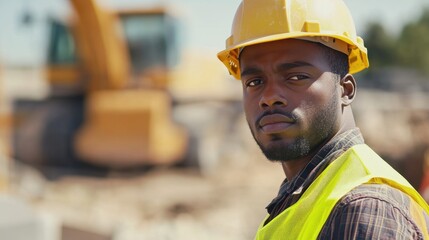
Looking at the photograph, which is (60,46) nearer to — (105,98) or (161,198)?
(105,98)

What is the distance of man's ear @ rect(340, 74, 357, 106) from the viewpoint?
1523 mm

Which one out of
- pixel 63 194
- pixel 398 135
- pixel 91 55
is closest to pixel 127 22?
pixel 91 55

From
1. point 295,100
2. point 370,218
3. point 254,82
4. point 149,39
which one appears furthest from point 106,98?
point 370,218

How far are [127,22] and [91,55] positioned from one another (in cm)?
118

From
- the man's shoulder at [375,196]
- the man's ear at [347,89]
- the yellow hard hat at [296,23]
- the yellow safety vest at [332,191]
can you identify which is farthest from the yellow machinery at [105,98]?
the man's shoulder at [375,196]

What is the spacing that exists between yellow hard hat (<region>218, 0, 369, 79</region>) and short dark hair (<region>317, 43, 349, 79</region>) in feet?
0.05

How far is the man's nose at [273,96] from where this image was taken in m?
1.45

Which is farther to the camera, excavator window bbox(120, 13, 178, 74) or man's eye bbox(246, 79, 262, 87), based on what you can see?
excavator window bbox(120, 13, 178, 74)

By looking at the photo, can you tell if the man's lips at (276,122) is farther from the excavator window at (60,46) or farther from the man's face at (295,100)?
the excavator window at (60,46)

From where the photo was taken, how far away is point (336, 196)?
116 centimetres

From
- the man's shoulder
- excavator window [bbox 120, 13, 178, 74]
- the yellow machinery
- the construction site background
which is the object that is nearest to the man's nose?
the man's shoulder

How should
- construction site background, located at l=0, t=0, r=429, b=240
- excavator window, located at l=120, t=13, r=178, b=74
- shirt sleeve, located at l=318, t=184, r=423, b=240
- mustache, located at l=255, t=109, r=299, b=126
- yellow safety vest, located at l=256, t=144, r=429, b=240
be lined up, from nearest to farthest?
1. shirt sleeve, located at l=318, t=184, r=423, b=240
2. yellow safety vest, located at l=256, t=144, r=429, b=240
3. mustache, located at l=255, t=109, r=299, b=126
4. construction site background, located at l=0, t=0, r=429, b=240
5. excavator window, located at l=120, t=13, r=178, b=74

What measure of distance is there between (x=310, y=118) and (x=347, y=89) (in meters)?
0.18

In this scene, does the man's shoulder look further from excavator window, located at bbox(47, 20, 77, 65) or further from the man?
excavator window, located at bbox(47, 20, 77, 65)
